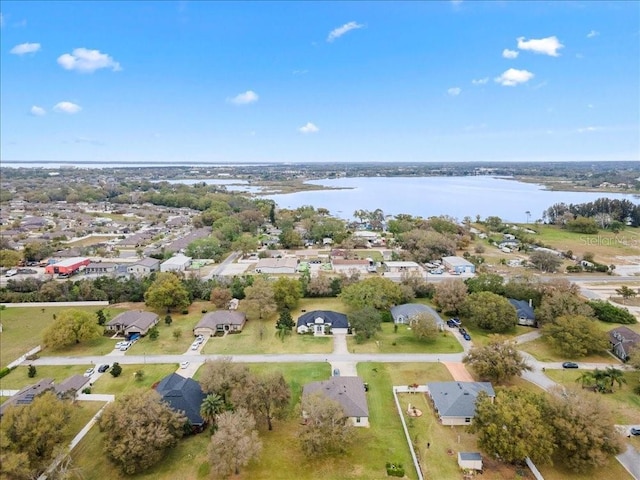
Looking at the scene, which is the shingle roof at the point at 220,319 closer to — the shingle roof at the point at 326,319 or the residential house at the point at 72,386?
the shingle roof at the point at 326,319

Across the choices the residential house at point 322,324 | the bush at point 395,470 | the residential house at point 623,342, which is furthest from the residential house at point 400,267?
the bush at point 395,470

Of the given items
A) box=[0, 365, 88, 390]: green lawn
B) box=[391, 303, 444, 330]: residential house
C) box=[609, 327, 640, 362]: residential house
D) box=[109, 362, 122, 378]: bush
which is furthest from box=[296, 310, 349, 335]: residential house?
box=[609, 327, 640, 362]: residential house

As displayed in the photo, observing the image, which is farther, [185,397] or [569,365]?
[569,365]

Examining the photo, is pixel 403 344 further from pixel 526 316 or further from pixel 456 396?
pixel 526 316

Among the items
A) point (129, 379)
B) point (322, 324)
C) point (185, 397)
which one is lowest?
point (129, 379)

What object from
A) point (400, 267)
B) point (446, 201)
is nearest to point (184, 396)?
point (400, 267)

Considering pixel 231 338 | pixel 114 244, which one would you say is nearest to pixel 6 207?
pixel 114 244
